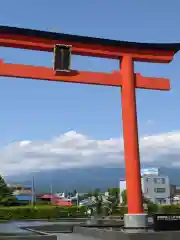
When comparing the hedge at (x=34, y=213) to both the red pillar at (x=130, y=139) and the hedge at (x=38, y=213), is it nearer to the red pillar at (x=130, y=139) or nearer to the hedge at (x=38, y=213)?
the hedge at (x=38, y=213)

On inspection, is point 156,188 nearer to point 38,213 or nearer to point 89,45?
point 38,213

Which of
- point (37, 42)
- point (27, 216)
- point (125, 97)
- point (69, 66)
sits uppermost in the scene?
point (37, 42)

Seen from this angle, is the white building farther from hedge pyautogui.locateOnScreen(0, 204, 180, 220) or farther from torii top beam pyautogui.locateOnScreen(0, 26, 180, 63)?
torii top beam pyautogui.locateOnScreen(0, 26, 180, 63)

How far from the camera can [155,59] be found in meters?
12.7

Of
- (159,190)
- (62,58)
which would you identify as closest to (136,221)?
(62,58)

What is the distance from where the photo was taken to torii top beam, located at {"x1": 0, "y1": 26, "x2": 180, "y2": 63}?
11.2m

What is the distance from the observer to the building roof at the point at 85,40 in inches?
439

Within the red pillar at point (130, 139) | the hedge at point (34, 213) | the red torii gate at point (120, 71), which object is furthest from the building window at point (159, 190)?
the red pillar at point (130, 139)

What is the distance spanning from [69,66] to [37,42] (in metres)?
1.24

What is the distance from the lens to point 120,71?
1205 cm

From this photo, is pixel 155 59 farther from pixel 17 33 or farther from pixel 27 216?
pixel 27 216

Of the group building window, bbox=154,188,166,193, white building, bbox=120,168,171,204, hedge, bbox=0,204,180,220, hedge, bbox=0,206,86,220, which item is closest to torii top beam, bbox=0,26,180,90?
hedge, bbox=0,204,180,220

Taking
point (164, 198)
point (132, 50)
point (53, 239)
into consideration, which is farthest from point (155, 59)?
point (164, 198)

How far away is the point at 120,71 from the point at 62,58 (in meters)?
1.98
